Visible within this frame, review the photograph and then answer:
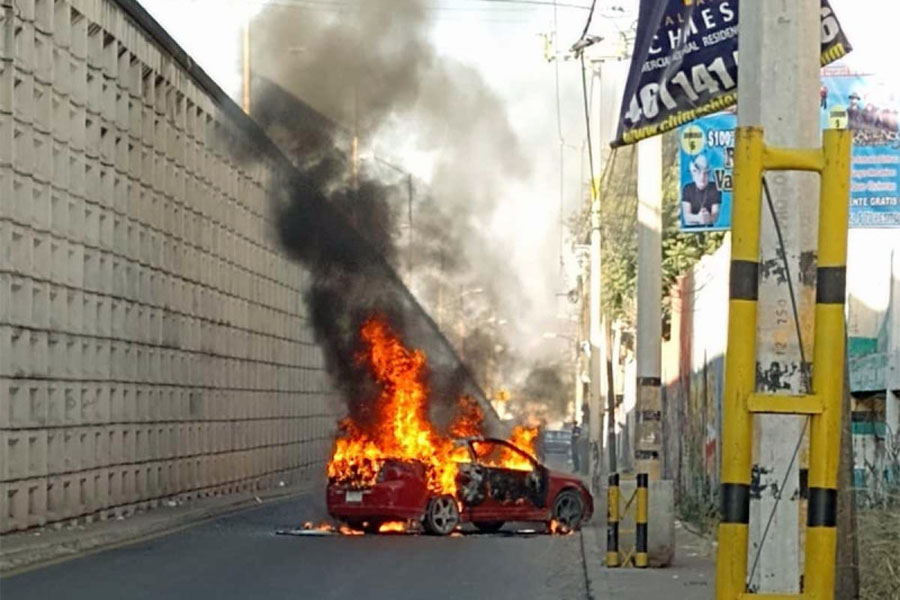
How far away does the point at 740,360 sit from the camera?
5.16 meters

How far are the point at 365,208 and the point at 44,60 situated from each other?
9533mm

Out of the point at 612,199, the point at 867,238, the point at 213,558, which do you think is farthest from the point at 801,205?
the point at 612,199

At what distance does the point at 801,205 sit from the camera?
6.34 metres

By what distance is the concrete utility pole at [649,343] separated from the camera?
60.0 ft

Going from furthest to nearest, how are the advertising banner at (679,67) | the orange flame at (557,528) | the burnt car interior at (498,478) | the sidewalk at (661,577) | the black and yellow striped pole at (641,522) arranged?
1. the orange flame at (557,528)
2. the burnt car interior at (498,478)
3. the black and yellow striped pole at (641,522)
4. the sidewalk at (661,577)
5. the advertising banner at (679,67)

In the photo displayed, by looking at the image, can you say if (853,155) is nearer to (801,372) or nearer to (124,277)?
(124,277)

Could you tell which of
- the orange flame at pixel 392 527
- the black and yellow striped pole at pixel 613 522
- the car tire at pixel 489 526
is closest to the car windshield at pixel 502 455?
the car tire at pixel 489 526

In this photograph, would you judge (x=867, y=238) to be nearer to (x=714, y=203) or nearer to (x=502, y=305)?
(x=714, y=203)

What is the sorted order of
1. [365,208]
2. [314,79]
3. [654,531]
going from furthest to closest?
[365,208], [314,79], [654,531]

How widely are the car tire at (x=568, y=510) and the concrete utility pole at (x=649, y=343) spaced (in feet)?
21.5

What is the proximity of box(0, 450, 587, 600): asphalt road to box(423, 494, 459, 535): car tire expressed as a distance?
330 millimetres

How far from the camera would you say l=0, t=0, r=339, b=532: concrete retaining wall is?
22281 millimetres

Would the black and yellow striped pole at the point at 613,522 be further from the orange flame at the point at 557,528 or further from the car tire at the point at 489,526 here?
the orange flame at the point at 557,528

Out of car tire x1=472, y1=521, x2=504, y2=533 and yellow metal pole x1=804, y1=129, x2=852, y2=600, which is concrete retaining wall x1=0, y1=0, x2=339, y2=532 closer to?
car tire x1=472, y1=521, x2=504, y2=533
